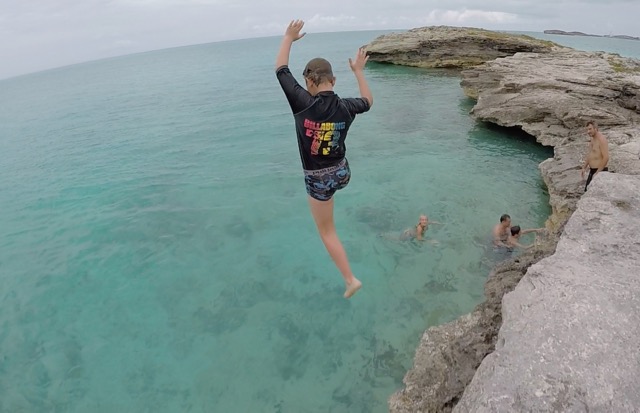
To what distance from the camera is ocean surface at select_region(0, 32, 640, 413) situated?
7.65m

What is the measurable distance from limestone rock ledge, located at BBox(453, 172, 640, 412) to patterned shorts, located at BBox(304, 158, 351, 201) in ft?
7.85

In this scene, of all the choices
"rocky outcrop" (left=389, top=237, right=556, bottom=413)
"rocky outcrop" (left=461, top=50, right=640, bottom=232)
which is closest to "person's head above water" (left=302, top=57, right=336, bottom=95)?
"rocky outcrop" (left=389, top=237, right=556, bottom=413)

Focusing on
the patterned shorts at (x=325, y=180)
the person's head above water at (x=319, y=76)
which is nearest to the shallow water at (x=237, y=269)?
the patterned shorts at (x=325, y=180)

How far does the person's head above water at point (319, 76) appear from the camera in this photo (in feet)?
13.1

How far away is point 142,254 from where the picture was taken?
12.0m

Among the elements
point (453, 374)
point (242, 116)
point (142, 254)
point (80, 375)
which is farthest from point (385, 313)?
point (242, 116)

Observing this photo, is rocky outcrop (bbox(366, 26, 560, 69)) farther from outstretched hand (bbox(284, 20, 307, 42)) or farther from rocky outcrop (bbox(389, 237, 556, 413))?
outstretched hand (bbox(284, 20, 307, 42))

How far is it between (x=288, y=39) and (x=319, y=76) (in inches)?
22.4

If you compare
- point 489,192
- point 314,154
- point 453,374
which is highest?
point 314,154

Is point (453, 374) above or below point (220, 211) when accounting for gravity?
above

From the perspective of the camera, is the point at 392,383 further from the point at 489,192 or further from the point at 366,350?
the point at 489,192

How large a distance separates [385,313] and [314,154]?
5864mm

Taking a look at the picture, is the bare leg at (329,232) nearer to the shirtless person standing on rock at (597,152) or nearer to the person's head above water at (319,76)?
the person's head above water at (319,76)

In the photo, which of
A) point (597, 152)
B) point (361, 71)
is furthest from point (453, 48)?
point (361, 71)
